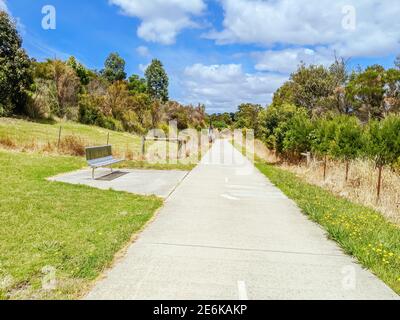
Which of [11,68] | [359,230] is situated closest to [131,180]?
[359,230]

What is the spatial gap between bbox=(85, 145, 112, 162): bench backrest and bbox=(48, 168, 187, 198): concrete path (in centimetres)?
63

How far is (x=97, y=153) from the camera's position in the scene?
13562 mm

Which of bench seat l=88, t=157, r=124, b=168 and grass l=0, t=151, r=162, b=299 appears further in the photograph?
bench seat l=88, t=157, r=124, b=168

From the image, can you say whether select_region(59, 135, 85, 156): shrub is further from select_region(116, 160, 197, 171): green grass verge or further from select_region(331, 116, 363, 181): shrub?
select_region(331, 116, 363, 181): shrub

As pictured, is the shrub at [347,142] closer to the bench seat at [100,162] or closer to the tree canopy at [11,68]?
the bench seat at [100,162]

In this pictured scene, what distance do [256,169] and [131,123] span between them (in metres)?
30.7

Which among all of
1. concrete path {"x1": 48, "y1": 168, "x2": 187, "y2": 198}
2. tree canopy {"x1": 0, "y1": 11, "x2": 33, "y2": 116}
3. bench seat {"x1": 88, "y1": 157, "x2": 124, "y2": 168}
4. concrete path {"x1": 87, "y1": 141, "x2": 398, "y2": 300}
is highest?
tree canopy {"x1": 0, "y1": 11, "x2": 33, "y2": 116}

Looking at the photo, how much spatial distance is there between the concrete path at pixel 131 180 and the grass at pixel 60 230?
902 millimetres

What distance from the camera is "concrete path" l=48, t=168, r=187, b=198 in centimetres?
1105

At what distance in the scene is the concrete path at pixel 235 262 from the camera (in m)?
4.27

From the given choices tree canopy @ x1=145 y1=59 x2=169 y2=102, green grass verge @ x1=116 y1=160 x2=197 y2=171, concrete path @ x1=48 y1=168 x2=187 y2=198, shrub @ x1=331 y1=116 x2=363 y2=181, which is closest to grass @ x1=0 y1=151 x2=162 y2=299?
concrete path @ x1=48 y1=168 x2=187 y2=198

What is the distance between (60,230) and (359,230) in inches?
208

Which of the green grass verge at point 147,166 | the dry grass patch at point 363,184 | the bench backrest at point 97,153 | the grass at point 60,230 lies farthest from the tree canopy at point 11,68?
the dry grass patch at point 363,184

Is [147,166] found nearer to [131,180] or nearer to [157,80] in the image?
[131,180]
